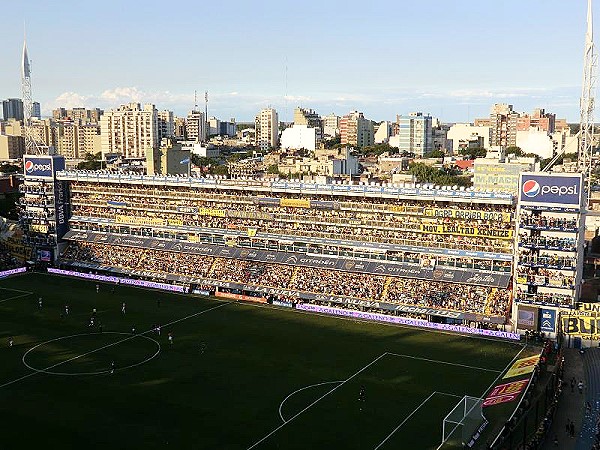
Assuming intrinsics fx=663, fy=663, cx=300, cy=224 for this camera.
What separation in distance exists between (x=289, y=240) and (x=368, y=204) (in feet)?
35.0

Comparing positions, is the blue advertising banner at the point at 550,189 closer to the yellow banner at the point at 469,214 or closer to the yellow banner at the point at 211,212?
the yellow banner at the point at 469,214

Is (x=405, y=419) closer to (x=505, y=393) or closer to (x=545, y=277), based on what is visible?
(x=505, y=393)

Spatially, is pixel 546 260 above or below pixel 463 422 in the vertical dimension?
above

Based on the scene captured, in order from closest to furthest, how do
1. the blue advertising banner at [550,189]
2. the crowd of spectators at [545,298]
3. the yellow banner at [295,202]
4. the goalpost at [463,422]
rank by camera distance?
the goalpost at [463,422] < the blue advertising banner at [550,189] < the crowd of spectators at [545,298] < the yellow banner at [295,202]

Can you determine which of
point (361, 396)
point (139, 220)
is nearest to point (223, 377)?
point (361, 396)

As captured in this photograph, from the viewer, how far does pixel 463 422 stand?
132ft

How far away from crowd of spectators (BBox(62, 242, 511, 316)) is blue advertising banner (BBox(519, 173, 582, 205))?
10.1 m

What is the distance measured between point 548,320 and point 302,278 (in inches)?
1047

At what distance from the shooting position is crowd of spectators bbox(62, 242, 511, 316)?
218 feet

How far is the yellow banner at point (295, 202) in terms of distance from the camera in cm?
7656

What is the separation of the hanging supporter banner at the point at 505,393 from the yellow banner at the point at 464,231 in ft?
69.2

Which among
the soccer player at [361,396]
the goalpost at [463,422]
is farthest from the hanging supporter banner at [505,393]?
the soccer player at [361,396]

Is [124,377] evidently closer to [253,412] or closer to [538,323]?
[253,412]

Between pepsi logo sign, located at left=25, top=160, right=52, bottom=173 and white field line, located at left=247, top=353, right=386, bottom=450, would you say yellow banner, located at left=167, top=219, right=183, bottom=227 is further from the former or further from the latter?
white field line, located at left=247, top=353, right=386, bottom=450
